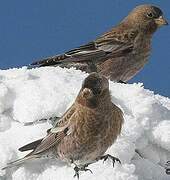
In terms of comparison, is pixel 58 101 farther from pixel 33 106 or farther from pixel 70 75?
pixel 70 75

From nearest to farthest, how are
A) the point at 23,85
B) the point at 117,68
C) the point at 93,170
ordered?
the point at 93,170 < the point at 23,85 < the point at 117,68

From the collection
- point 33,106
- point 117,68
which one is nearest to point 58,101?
point 33,106

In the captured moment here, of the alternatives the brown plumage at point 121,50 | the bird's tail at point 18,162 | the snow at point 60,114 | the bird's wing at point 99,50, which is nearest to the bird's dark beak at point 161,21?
the brown plumage at point 121,50

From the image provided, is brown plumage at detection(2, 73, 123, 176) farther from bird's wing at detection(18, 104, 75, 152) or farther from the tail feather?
the tail feather

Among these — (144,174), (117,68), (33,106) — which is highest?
(117,68)

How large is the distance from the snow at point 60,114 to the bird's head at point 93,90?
472 millimetres

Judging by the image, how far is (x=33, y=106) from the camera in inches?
314

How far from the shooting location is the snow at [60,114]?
7301 millimetres

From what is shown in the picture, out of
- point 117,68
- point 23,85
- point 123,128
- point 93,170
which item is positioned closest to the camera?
point 93,170

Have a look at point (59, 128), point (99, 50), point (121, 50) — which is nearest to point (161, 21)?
point (121, 50)

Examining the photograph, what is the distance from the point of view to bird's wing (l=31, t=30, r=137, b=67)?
36.4ft

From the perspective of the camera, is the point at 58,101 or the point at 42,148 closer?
the point at 42,148

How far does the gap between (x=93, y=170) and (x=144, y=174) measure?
56cm

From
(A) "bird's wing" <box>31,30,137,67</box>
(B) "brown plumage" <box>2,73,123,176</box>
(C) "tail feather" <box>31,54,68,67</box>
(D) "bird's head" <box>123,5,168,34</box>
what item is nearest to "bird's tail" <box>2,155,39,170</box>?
(B) "brown plumage" <box>2,73,123,176</box>
